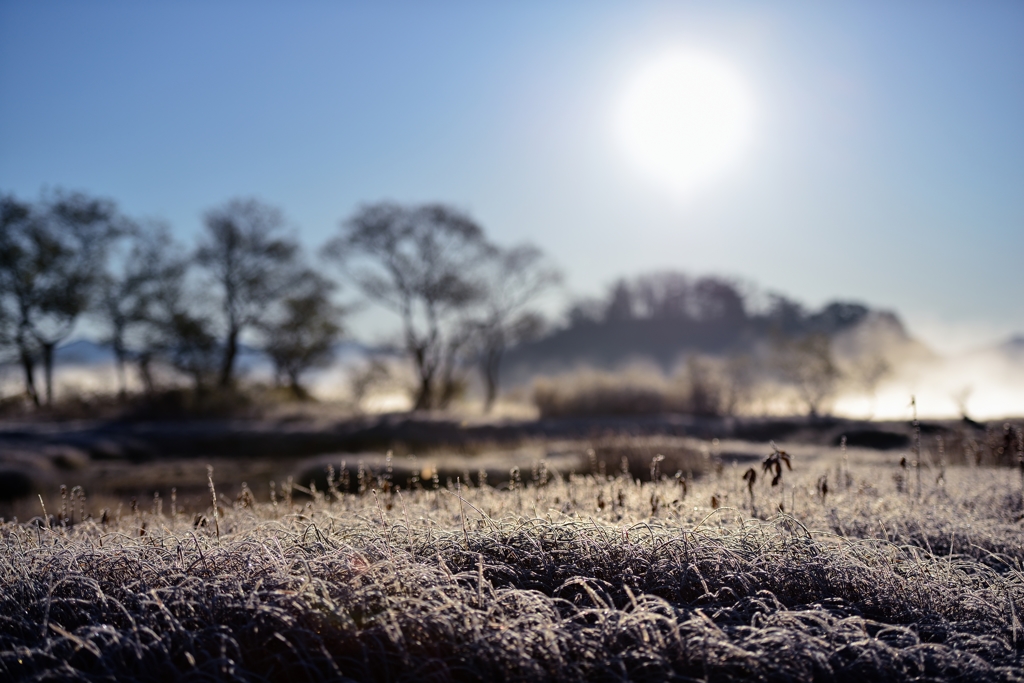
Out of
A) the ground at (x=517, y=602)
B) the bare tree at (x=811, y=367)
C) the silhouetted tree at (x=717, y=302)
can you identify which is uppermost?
the silhouetted tree at (x=717, y=302)

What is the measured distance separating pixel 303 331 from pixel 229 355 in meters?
3.12

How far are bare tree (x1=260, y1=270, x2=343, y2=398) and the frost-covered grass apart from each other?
25246 millimetres

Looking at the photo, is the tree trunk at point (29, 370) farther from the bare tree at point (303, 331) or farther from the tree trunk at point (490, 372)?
the tree trunk at point (490, 372)

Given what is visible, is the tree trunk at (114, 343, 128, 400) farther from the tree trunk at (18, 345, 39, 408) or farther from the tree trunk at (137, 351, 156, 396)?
the tree trunk at (18, 345, 39, 408)

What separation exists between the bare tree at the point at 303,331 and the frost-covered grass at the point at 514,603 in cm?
2525

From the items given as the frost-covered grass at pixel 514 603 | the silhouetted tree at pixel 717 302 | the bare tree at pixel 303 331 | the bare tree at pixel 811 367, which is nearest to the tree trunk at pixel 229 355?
the bare tree at pixel 303 331

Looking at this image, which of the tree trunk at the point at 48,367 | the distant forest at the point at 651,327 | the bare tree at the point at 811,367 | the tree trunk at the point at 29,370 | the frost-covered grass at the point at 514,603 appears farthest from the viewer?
the distant forest at the point at 651,327

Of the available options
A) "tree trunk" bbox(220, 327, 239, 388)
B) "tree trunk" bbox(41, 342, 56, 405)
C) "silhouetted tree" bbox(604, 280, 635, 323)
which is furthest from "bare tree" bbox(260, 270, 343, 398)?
"silhouetted tree" bbox(604, 280, 635, 323)

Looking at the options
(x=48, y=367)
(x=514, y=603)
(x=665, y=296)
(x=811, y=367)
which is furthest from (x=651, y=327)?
(x=514, y=603)

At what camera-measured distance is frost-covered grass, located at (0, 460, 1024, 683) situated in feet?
9.39

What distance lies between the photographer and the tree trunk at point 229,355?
27.8 meters

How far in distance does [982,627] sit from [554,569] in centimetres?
214

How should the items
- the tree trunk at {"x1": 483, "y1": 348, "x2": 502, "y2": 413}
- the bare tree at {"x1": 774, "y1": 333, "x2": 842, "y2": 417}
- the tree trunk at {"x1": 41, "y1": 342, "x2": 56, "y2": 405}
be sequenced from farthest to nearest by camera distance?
the tree trunk at {"x1": 483, "y1": 348, "x2": 502, "y2": 413} → the tree trunk at {"x1": 41, "y1": 342, "x2": 56, "y2": 405} → the bare tree at {"x1": 774, "y1": 333, "x2": 842, "y2": 417}

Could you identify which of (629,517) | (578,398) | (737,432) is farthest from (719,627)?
(578,398)
